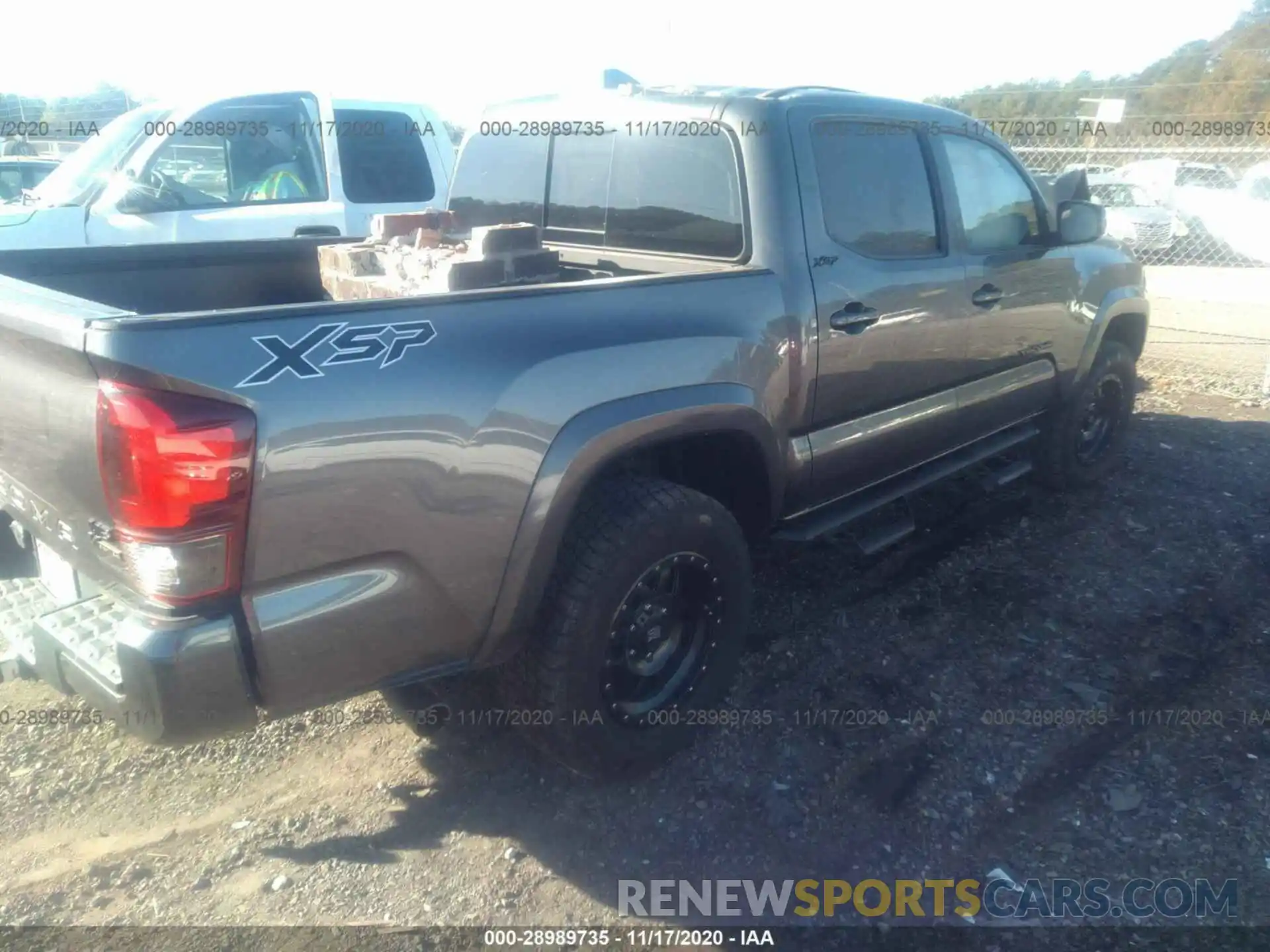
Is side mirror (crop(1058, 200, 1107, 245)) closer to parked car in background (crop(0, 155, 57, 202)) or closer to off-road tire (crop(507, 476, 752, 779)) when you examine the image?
off-road tire (crop(507, 476, 752, 779))

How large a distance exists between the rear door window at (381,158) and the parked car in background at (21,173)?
7911 millimetres

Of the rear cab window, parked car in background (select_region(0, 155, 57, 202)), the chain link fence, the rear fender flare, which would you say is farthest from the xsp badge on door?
the chain link fence

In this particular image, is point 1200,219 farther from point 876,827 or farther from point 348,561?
point 348,561

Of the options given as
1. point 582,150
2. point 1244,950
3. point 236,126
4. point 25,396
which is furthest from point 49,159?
point 1244,950

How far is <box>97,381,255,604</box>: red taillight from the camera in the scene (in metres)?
1.97

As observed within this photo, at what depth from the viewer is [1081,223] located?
14.5 ft

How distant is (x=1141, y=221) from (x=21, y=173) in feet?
51.5

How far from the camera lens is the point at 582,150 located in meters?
3.78

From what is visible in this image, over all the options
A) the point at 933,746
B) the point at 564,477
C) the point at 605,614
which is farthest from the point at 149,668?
the point at 933,746

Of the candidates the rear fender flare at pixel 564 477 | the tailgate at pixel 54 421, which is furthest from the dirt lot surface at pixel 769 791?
the tailgate at pixel 54 421

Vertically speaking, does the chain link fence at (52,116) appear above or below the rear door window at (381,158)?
below

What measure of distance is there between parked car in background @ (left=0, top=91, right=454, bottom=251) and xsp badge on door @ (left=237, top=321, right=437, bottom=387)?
14.9 feet

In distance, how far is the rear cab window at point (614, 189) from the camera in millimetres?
3352

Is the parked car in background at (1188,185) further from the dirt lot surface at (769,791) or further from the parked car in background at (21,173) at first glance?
the parked car in background at (21,173)
